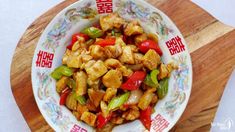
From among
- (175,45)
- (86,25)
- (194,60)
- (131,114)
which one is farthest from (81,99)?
(194,60)

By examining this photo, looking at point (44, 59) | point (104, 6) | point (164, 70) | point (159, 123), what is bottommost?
point (159, 123)

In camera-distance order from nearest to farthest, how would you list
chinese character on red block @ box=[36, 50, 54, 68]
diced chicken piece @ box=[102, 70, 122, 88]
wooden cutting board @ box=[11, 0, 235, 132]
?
diced chicken piece @ box=[102, 70, 122, 88], chinese character on red block @ box=[36, 50, 54, 68], wooden cutting board @ box=[11, 0, 235, 132]

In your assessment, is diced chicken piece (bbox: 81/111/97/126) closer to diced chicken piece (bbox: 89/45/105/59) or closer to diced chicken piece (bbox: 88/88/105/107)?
diced chicken piece (bbox: 88/88/105/107)

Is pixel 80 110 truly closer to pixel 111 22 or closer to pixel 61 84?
pixel 61 84

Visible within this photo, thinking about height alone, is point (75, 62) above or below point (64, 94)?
above

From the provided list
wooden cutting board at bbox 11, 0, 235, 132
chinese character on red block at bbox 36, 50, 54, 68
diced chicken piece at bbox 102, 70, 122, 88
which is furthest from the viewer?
wooden cutting board at bbox 11, 0, 235, 132

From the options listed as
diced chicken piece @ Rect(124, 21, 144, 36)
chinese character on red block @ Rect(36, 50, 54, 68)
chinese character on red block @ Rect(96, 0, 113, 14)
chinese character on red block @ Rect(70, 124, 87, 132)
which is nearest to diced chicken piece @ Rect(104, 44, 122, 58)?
diced chicken piece @ Rect(124, 21, 144, 36)

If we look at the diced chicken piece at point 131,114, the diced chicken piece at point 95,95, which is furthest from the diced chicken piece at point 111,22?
the diced chicken piece at point 131,114
